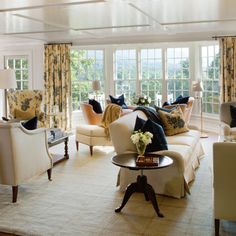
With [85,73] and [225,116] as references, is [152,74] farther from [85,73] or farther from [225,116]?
[225,116]

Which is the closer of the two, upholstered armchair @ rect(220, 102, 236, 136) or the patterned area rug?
the patterned area rug

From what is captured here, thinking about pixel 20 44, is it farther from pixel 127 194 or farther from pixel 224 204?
pixel 224 204

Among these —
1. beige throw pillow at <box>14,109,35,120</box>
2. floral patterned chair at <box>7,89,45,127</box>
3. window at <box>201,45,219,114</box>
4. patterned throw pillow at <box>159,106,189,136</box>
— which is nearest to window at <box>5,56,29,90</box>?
floral patterned chair at <box>7,89,45,127</box>

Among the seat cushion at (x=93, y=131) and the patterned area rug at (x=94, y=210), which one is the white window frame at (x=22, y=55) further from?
the patterned area rug at (x=94, y=210)

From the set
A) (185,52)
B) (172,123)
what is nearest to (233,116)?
(172,123)

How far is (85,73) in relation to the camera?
9258 millimetres

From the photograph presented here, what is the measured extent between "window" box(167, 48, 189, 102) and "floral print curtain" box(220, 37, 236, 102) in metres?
1.39

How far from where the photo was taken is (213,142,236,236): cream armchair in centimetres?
286

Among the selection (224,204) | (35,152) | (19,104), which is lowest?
(224,204)

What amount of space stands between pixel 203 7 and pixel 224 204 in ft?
9.00

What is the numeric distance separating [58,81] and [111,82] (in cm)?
148

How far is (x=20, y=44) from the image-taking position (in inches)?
353

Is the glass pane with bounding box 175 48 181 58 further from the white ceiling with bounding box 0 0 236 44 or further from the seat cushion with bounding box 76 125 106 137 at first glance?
the seat cushion with bounding box 76 125 106 137

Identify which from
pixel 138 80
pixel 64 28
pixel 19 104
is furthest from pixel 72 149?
pixel 138 80
